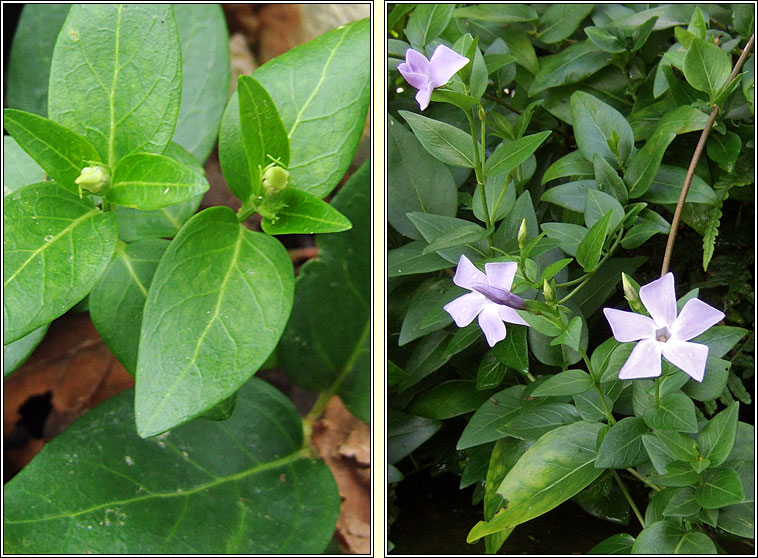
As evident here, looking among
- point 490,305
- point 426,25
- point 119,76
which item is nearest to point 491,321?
point 490,305

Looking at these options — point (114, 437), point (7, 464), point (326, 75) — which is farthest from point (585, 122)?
point (7, 464)

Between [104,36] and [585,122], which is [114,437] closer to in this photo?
[104,36]

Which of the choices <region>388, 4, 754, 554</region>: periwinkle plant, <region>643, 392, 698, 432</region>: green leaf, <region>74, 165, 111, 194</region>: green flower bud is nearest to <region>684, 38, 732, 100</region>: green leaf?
<region>388, 4, 754, 554</region>: periwinkle plant

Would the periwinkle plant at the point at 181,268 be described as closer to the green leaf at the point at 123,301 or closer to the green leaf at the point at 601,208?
the green leaf at the point at 123,301

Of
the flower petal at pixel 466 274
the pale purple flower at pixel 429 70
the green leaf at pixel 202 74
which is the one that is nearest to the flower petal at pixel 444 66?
the pale purple flower at pixel 429 70

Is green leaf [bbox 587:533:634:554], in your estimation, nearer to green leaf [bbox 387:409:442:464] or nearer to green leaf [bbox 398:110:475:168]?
green leaf [bbox 387:409:442:464]

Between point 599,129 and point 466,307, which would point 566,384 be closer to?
point 466,307

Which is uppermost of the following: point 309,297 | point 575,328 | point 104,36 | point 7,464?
point 104,36

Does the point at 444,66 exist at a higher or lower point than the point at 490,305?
higher
